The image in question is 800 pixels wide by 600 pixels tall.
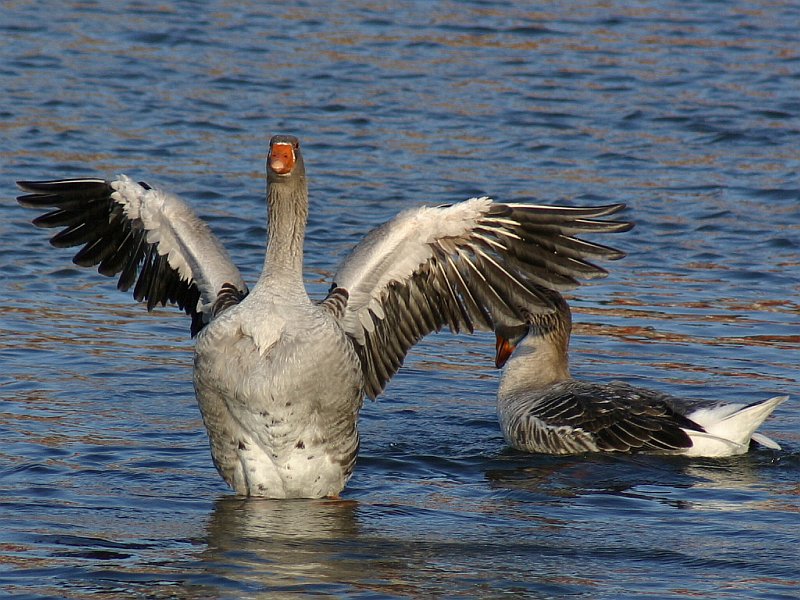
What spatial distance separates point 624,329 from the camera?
11344 millimetres

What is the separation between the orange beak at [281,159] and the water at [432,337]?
1.83 meters

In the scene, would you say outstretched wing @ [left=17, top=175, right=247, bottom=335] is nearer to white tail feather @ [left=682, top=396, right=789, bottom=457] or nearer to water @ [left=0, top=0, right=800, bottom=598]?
water @ [left=0, top=0, right=800, bottom=598]

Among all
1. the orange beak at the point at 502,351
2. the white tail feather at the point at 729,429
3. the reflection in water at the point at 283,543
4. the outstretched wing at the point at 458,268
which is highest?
the outstretched wing at the point at 458,268

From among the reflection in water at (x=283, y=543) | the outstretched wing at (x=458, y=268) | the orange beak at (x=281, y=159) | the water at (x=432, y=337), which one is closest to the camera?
the reflection in water at (x=283, y=543)

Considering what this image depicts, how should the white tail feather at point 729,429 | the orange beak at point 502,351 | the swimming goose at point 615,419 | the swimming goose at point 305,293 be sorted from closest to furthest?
the swimming goose at point 305,293
the white tail feather at point 729,429
the swimming goose at point 615,419
the orange beak at point 502,351

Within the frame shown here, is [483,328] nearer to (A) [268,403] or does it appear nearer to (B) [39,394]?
(A) [268,403]

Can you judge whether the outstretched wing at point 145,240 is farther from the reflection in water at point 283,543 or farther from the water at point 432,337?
the reflection in water at point 283,543

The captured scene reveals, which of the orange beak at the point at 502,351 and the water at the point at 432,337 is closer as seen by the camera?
the water at the point at 432,337

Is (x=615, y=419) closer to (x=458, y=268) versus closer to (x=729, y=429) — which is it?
(x=729, y=429)

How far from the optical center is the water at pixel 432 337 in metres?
7.12

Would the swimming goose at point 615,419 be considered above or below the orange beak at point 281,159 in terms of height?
below

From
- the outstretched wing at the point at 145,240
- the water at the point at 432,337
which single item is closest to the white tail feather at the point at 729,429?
the water at the point at 432,337

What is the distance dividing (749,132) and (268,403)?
418 inches

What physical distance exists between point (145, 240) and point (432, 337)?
3287 millimetres
